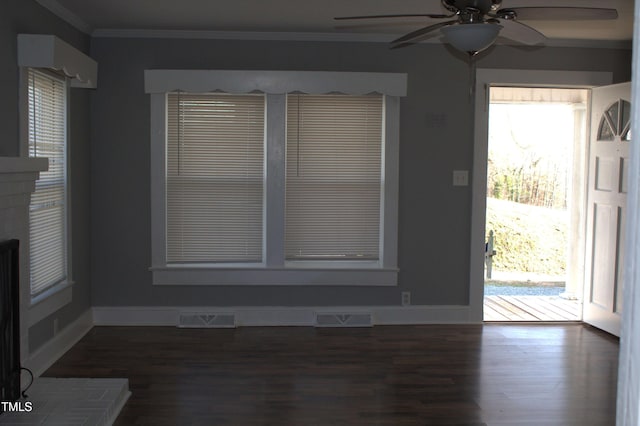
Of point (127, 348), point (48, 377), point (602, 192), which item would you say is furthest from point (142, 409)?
point (602, 192)

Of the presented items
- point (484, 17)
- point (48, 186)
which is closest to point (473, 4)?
point (484, 17)

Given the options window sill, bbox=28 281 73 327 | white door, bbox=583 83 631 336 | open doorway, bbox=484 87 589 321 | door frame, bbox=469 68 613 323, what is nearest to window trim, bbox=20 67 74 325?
window sill, bbox=28 281 73 327

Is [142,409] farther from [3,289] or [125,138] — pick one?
[125,138]

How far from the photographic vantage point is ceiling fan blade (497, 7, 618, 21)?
9.31 feet

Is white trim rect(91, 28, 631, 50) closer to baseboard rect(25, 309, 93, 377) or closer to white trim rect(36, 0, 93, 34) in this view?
white trim rect(36, 0, 93, 34)

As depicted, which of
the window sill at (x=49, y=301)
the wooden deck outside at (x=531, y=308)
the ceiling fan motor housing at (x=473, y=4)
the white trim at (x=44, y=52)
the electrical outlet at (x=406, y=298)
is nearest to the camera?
the ceiling fan motor housing at (x=473, y=4)

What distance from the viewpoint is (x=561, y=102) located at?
23.8 feet

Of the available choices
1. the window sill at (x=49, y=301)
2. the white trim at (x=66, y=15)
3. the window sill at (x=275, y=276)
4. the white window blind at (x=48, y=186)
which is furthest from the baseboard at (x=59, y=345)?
the white trim at (x=66, y=15)

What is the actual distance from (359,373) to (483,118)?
2449 mm

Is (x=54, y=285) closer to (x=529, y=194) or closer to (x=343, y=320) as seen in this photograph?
(x=343, y=320)

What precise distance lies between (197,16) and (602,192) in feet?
11.5

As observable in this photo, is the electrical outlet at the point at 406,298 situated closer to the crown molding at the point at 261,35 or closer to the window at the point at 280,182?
the window at the point at 280,182

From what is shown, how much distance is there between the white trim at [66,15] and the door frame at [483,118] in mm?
3126

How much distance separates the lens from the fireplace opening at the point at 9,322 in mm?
3154
